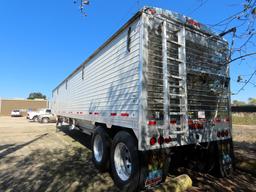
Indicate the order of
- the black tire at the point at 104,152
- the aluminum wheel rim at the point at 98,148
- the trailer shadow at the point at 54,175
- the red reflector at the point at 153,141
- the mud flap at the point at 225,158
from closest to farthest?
the red reflector at the point at 153,141
the trailer shadow at the point at 54,175
the mud flap at the point at 225,158
the black tire at the point at 104,152
the aluminum wheel rim at the point at 98,148

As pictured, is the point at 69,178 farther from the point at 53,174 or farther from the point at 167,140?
the point at 167,140

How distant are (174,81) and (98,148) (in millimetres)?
3041

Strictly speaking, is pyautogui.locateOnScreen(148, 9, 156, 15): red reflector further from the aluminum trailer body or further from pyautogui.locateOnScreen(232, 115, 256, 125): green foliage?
pyautogui.locateOnScreen(232, 115, 256, 125): green foliage

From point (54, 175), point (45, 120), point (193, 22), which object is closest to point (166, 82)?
point (193, 22)

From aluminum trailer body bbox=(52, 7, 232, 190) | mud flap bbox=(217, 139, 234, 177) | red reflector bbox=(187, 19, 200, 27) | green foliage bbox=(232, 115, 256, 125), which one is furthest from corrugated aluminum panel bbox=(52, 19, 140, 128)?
green foliage bbox=(232, 115, 256, 125)

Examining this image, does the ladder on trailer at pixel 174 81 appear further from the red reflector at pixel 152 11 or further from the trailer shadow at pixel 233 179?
the trailer shadow at pixel 233 179

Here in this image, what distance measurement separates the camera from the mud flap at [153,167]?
12.8ft

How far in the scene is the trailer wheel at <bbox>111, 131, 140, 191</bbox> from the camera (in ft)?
13.0

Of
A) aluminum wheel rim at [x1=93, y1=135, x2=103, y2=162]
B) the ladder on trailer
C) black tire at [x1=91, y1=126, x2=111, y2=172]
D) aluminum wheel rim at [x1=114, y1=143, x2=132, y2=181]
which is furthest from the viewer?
aluminum wheel rim at [x1=93, y1=135, x2=103, y2=162]

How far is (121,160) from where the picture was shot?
15.6ft

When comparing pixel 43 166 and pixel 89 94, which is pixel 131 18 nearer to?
pixel 89 94

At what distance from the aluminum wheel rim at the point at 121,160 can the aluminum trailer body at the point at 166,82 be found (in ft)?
1.60

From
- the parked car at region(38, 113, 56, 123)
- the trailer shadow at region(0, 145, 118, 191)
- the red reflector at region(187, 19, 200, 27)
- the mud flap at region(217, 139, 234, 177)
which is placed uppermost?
the red reflector at region(187, 19, 200, 27)

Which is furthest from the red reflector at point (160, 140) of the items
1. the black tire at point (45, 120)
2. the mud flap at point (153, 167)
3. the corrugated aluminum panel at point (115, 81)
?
the black tire at point (45, 120)
